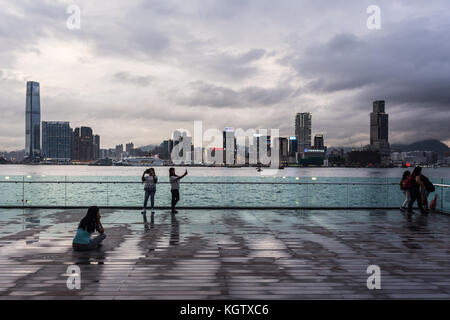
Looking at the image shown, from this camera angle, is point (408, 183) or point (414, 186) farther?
point (408, 183)

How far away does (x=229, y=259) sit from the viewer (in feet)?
21.7

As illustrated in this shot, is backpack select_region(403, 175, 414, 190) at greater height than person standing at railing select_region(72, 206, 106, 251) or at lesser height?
greater

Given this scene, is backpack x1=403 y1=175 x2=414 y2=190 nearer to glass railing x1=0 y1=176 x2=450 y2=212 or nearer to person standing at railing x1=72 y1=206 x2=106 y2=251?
glass railing x1=0 y1=176 x2=450 y2=212

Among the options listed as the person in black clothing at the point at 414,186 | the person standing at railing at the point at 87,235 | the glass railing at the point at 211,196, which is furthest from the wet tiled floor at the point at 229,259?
the glass railing at the point at 211,196

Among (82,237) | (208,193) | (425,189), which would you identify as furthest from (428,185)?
(208,193)

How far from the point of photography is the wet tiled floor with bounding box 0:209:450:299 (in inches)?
195

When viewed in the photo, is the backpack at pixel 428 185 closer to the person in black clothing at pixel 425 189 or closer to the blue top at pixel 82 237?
the person in black clothing at pixel 425 189

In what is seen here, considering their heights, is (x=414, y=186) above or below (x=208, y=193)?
above

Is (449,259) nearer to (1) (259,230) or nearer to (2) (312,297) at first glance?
(2) (312,297)

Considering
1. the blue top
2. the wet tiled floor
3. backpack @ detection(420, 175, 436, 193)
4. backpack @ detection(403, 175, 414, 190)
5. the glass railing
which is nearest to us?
the wet tiled floor

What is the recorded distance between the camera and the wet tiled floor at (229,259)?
16.3ft

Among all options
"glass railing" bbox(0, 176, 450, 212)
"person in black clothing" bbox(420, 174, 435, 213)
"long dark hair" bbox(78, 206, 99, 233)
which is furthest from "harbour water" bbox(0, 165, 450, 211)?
"long dark hair" bbox(78, 206, 99, 233)

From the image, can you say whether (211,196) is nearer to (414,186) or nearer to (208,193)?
(208,193)

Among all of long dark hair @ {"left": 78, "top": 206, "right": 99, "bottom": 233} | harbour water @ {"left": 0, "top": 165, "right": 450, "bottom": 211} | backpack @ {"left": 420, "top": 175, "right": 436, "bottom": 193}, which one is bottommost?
harbour water @ {"left": 0, "top": 165, "right": 450, "bottom": 211}
